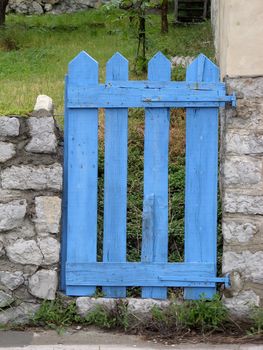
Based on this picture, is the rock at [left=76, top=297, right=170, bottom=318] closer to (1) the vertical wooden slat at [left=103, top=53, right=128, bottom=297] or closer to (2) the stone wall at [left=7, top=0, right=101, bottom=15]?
(1) the vertical wooden slat at [left=103, top=53, right=128, bottom=297]

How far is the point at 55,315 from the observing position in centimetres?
434

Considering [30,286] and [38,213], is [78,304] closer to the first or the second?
[30,286]

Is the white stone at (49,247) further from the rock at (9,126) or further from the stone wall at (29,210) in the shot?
the rock at (9,126)

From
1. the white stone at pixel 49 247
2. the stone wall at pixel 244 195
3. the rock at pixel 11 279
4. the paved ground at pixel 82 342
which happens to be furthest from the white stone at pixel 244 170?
the rock at pixel 11 279

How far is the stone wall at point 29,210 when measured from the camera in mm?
4273

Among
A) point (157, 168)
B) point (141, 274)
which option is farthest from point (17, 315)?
point (157, 168)

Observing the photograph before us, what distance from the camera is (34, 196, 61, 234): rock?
14.1ft

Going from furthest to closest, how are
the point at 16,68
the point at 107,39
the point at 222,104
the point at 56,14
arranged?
the point at 56,14 < the point at 107,39 < the point at 16,68 < the point at 222,104

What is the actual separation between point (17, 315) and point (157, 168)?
129cm

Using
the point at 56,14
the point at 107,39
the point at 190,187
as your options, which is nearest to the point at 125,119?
the point at 190,187

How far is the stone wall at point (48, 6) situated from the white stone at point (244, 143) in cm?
1557

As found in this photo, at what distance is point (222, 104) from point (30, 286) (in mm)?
1667

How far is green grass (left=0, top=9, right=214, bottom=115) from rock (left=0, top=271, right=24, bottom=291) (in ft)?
8.21

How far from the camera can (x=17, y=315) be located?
172 inches
